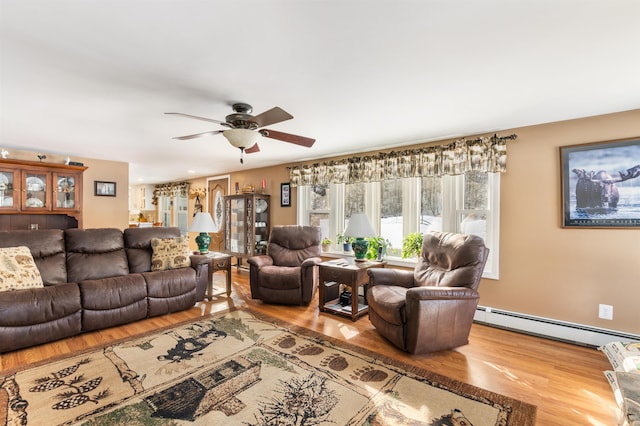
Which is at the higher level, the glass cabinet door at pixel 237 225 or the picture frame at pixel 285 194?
the picture frame at pixel 285 194

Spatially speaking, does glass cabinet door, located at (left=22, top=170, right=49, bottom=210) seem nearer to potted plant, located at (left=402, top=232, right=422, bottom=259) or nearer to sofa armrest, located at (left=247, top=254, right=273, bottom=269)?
sofa armrest, located at (left=247, top=254, right=273, bottom=269)

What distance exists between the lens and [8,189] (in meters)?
4.34

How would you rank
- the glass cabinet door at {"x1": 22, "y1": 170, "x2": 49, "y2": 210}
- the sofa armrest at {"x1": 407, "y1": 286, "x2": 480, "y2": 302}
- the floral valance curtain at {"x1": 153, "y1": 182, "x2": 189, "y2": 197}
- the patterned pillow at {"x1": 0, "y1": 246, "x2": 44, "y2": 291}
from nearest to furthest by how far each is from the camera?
1. the sofa armrest at {"x1": 407, "y1": 286, "x2": 480, "y2": 302}
2. the patterned pillow at {"x1": 0, "y1": 246, "x2": 44, "y2": 291}
3. the glass cabinet door at {"x1": 22, "y1": 170, "x2": 49, "y2": 210}
4. the floral valance curtain at {"x1": 153, "y1": 182, "x2": 189, "y2": 197}

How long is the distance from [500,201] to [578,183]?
690 mm

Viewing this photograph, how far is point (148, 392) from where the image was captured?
205 cm

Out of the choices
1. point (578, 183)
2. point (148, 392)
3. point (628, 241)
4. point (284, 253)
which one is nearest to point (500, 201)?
point (578, 183)

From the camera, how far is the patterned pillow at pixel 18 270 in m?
2.83

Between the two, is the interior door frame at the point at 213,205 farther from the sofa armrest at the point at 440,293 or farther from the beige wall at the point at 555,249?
the beige wall at the point at 555,249

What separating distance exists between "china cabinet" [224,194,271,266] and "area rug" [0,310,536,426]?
3.10 m

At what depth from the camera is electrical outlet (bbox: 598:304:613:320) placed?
2.80 meters

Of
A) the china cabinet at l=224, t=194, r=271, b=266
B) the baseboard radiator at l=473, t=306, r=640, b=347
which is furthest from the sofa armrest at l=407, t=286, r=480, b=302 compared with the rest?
the china cabinet at l=224, t=194, r=271, b=266

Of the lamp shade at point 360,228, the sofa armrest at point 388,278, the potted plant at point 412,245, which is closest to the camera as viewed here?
the sofa armrest at point 388,278

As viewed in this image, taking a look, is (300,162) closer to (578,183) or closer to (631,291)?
(578,183)

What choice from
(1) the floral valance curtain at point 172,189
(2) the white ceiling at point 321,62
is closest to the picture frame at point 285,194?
(2) the white ceiling at point 321,62
